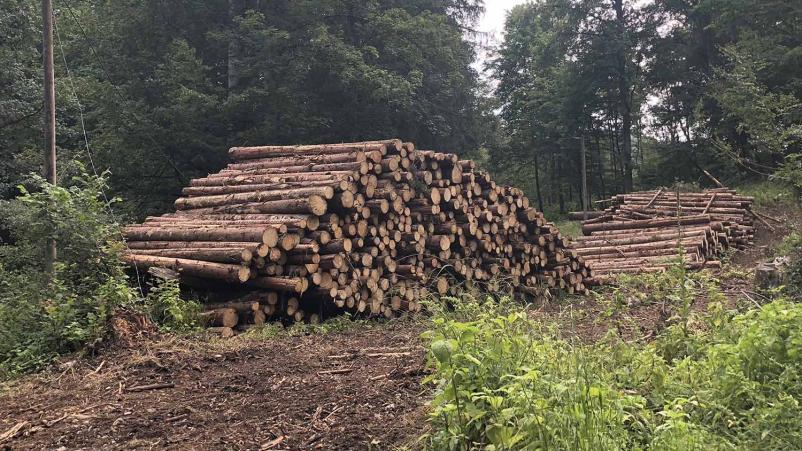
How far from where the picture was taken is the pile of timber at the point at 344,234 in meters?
7.95

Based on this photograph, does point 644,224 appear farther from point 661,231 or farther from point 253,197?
point 253,197

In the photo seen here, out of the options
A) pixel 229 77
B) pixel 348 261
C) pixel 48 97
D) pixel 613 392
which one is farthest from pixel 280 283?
pixel 229 77

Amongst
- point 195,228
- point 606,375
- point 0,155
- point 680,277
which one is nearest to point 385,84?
point 0,155

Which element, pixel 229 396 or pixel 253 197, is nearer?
pixel 229 396

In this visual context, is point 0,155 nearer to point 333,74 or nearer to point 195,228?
point 333,74

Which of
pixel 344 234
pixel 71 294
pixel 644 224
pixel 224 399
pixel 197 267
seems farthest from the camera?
pixel 644 224

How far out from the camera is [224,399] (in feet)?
15.5

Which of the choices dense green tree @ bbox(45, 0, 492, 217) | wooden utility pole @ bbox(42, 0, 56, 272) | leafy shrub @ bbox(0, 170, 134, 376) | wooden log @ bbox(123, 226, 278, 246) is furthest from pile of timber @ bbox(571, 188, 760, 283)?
wooden utility pole @ bbox(42, 0, 56, 272)

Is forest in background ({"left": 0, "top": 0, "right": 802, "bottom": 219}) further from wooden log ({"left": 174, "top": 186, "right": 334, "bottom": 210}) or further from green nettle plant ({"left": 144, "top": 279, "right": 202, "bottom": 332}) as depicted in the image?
green nettle plant ({"left": 144, "top": 279, "right": 202, "bottom": 332})

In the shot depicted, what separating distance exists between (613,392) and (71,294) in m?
5.75

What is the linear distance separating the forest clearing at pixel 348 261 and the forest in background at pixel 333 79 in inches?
4.4

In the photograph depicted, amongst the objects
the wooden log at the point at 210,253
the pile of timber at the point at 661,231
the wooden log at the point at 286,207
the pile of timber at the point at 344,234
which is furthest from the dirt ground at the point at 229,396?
the pile of timber at the point at 661,231

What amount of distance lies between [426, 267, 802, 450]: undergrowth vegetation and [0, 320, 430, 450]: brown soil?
0.51m

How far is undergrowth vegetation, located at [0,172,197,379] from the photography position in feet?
20.4
